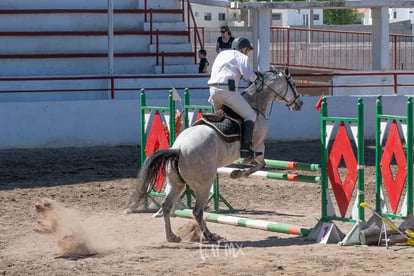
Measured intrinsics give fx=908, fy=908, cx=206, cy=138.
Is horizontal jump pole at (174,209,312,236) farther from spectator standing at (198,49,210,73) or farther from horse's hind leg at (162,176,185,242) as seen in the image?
spectator standing at (198,49,210,73)

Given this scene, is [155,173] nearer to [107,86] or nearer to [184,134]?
[184,134]

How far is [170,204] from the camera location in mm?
9273

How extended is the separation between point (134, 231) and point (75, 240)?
132 cm

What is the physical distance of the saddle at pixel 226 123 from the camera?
30.6ft

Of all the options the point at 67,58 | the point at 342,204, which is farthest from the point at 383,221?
the point at 67,58

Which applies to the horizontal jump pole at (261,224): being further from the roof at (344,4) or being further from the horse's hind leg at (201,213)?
the roof at (344,4)

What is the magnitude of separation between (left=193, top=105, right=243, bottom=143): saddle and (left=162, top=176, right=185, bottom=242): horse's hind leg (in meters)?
0.66

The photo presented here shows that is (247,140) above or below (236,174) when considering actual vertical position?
above

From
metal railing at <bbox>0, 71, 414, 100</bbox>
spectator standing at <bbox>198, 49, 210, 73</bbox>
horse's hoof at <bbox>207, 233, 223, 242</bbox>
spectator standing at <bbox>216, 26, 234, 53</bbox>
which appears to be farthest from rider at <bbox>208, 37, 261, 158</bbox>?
spectator standing at <bbox>198, 49, 210, 73</bbox>

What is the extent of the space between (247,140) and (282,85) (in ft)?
3.11

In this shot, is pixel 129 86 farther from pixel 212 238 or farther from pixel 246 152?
pixel 212 238

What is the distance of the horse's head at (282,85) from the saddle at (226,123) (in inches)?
24.9

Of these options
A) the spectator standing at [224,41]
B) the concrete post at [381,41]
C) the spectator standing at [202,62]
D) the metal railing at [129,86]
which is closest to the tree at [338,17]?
the metal railing at [129,86]

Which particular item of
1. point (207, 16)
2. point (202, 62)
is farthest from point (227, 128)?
point (207, 16)
